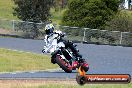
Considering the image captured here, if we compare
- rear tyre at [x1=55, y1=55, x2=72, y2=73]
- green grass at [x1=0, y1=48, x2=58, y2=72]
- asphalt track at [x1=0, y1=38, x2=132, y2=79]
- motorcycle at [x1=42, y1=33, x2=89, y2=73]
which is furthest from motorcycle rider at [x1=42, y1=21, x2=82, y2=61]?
green grass at [x1=0, y1=48, x2=58, y2=72]

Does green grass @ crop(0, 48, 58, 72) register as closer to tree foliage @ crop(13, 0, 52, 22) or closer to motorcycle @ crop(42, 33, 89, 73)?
tree foliage @ crop(13, 0, 52, 22)

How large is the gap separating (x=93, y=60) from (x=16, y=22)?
618 inches

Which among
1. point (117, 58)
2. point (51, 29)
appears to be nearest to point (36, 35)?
point (117, 58)

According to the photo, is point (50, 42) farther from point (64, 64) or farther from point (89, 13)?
point (89, 13)

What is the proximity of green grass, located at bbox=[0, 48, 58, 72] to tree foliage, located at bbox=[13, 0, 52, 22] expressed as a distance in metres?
15.4

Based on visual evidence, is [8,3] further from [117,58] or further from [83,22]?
[117,58]

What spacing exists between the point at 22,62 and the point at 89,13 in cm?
2004

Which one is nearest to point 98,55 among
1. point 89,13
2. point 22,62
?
point 22,62

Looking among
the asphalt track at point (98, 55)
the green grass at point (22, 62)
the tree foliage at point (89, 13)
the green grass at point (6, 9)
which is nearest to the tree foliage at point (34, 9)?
the tree foliage at point (89, 13)

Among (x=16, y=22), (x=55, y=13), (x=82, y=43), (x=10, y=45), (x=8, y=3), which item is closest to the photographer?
(x=10, y=45)

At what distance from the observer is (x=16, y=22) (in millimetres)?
42750

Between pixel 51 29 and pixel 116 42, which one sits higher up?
pixel 51 29

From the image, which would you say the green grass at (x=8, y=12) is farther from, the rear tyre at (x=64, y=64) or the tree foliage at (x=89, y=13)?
the rear tyre at (x=64, y=64)

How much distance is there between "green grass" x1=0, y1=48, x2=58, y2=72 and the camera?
23.2 m
